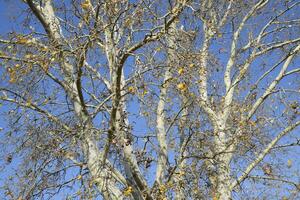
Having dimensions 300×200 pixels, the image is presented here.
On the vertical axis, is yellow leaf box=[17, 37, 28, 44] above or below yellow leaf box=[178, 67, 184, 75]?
above

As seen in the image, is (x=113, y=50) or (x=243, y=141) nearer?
(x=113, y=50)

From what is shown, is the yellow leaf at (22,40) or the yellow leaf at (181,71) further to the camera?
the yellow leaf at (22,40)

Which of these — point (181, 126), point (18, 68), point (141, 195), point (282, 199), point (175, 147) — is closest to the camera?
point (18, 68)

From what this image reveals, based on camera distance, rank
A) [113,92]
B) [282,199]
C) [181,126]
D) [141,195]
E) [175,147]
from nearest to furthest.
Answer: [113,92]
[141,195]
[181,126]
[175,147]
[282,199]

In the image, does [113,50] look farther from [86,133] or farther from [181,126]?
[181,126]

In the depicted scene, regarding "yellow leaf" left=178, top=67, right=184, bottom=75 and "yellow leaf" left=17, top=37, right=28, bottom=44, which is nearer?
"yellow leaf" left=178, top=67, right=184, bottom=75

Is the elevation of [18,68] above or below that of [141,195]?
above

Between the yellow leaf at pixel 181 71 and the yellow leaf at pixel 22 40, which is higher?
the yellow leaf at pixel 22 40

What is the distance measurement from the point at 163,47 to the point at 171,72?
1.19 feet

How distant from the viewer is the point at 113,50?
6551 mm

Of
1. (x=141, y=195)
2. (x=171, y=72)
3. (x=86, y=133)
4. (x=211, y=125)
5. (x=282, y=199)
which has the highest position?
(x=211, y=125)

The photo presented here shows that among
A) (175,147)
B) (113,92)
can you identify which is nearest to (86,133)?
(113,92)

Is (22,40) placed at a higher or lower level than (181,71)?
higher

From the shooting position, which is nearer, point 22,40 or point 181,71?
point 181,71
